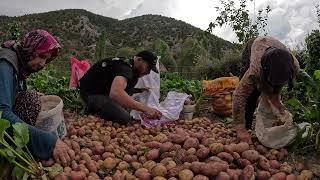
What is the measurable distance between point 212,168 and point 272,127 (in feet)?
2.49

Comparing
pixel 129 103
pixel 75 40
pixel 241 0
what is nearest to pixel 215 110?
pixel 129 103

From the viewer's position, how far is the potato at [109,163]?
296 cm

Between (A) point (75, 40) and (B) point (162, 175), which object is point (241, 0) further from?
(A) point (75, 40)

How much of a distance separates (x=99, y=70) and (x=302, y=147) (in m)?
2.26

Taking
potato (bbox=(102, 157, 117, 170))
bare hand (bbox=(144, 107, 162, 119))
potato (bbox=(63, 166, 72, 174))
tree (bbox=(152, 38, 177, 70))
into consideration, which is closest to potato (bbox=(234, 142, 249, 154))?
potato (bbox=(102, 157, 117, 170))

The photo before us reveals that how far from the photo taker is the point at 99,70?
4.79 metres

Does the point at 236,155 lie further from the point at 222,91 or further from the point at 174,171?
the point at 222,91

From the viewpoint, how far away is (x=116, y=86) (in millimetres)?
4395

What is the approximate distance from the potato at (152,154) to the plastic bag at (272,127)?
74 centimetres

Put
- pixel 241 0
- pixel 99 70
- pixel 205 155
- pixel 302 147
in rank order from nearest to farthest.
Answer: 1. pixel 205 155
2. pixel 302 147
3. pixel 99 70
4. pixel 241 0

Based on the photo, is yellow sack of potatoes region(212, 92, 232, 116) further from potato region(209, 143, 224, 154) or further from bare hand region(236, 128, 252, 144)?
potato region(209, 143, 224, 154)

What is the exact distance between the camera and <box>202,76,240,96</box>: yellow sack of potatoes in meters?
5.36

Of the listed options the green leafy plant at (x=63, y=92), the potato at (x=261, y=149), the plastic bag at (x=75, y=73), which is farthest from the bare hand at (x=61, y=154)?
the plastic bag at (x=75, y=73)

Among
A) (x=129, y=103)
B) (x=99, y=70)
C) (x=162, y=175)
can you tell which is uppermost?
(x=99, y=70)
